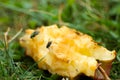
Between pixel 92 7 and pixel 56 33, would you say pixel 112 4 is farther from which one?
pixel 56 33

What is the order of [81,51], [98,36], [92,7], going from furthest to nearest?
[92,7] < [98,36] < [81,51]

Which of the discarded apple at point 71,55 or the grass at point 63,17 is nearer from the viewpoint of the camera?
the discarded apple at point 71,55

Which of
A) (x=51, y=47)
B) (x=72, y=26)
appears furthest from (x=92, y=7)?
(x=51, y=47)

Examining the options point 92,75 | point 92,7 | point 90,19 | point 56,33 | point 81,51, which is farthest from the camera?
point 92,7

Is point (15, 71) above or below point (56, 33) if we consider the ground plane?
below

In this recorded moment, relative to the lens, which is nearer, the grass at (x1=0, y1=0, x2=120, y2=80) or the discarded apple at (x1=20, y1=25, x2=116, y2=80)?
the discarded apple at (x1=20, y1=25, x2=116, y2=80)

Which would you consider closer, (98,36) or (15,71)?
(15,71)

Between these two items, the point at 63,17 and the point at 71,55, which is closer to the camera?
the point at 71,55
